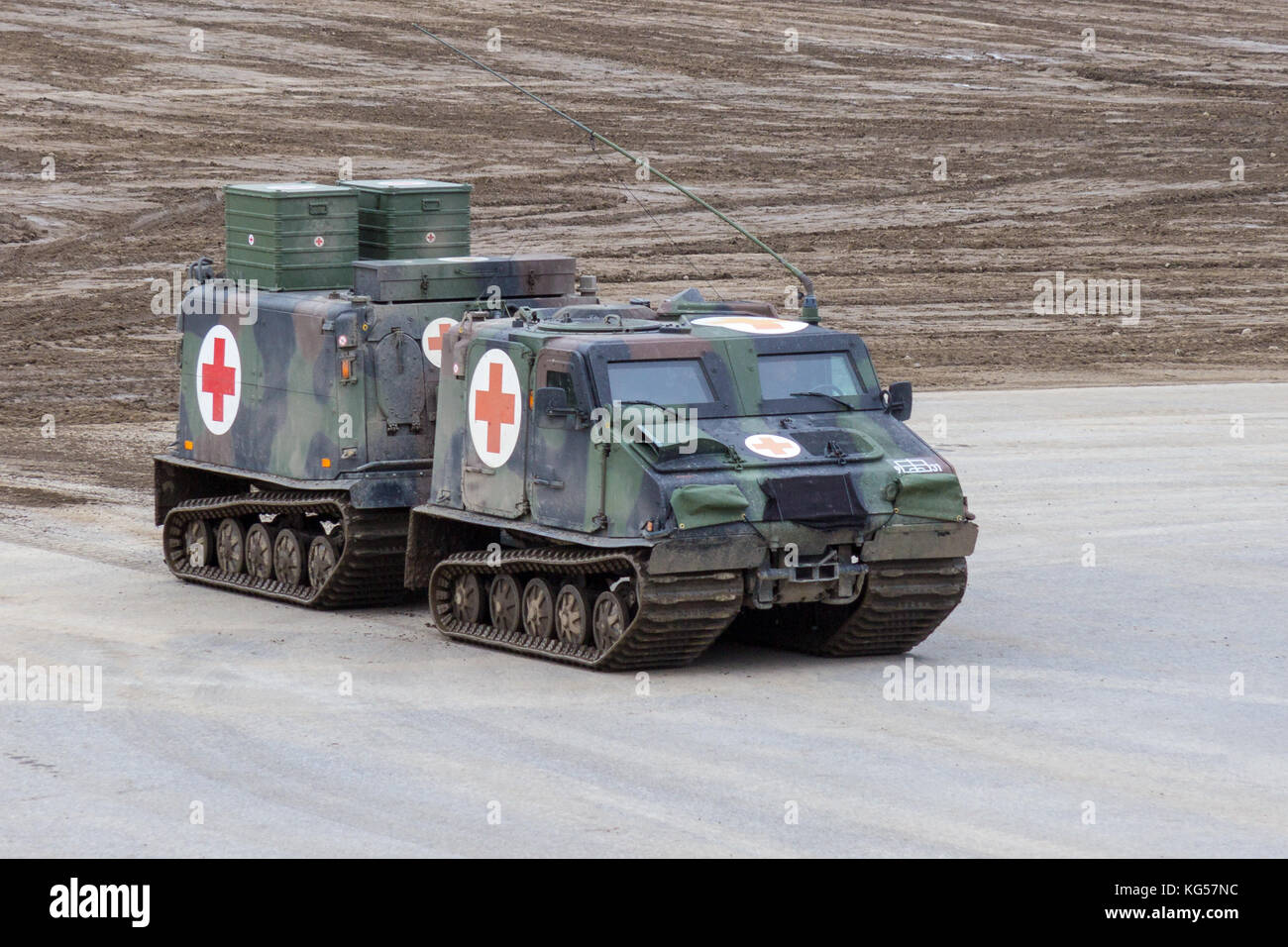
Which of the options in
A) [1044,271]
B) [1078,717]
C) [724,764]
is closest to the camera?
[724,764]

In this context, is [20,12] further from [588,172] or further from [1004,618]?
[1004,618]

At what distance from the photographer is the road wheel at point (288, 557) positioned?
17461 millimetres

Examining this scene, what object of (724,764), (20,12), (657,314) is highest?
(20,12)

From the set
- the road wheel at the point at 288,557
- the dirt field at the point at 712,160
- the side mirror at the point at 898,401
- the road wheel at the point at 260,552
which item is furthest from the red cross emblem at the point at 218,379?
the side mirror at the point at 898,401

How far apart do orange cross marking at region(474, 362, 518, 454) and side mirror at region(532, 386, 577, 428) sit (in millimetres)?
429

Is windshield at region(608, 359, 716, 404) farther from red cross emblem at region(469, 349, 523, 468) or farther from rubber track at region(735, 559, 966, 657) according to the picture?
rubber track at region(735, 559, 966, 657)

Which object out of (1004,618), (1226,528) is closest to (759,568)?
(1004,618)

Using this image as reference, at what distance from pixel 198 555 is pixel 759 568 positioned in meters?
5.78

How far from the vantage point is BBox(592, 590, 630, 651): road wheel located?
14461 millimetres

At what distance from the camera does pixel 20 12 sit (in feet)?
148

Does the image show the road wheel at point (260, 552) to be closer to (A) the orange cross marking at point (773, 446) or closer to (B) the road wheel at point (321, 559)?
(B) the road wheel at point (321, 559)

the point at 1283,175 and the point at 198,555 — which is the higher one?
the point at 1283,175

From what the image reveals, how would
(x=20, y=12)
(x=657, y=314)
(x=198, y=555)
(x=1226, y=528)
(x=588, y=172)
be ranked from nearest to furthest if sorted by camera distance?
(x=657, y=314) → (x=198, y=555) → (x=1226, y=528) → (x=588, y=172) → (x=20, y=12)

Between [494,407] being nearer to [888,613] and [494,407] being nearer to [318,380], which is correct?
[318,380]
